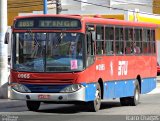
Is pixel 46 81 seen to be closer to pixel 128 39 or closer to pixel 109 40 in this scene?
pixel 109 40

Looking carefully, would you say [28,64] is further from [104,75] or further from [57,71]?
[104,75]

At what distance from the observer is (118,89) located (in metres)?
21.0

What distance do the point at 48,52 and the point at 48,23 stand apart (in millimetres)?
904

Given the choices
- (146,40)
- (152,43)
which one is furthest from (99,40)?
(152,43)

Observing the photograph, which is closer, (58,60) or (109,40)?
(58,60)

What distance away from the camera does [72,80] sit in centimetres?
1780

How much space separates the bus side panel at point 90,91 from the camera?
59.3 ft

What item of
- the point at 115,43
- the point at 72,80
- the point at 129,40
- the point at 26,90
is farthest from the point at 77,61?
the point at 129,40

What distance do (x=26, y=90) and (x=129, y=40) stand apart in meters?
5.47

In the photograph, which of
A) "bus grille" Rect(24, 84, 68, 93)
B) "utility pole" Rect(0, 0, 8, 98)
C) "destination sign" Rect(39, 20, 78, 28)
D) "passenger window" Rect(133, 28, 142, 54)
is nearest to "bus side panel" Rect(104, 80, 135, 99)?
"passenger window" Rect(133, 28, 142, 54)

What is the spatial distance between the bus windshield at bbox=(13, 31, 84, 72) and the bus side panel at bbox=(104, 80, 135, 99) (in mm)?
2361

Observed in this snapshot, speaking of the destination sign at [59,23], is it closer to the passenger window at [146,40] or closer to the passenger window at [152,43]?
the passenger window at [146,40]

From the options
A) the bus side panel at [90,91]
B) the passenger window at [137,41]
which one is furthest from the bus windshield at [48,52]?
the passenger window at [137,41]

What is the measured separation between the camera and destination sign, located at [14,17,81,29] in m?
18.2
